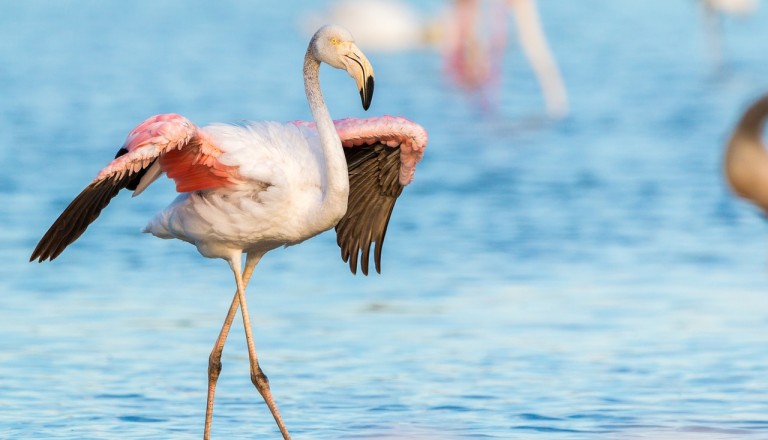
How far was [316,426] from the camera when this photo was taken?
7.01 metres

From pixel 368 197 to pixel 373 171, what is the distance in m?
0.17

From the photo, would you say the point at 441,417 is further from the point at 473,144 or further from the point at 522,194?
the point at 473,144

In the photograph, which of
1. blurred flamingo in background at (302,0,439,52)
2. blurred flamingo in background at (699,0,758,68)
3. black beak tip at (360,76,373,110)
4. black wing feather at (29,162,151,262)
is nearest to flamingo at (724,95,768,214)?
black beak tip at (360,76,373,110)

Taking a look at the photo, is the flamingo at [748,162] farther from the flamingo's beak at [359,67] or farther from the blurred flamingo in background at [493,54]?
the blurred flamingo in background at [493,54]

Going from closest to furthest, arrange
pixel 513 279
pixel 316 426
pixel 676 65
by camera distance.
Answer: pixel 316 426 < pixel 513 279 < pixel 676 65

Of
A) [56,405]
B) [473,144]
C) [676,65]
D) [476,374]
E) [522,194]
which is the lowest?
[56,405]

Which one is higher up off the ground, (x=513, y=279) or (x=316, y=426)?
(x=513, y=279)

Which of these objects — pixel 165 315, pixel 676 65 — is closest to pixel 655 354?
pixel 165 315

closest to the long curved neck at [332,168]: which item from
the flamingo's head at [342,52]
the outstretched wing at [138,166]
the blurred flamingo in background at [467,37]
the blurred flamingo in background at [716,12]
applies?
the flamingo's head at [342,52]

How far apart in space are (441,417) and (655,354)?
157 cm

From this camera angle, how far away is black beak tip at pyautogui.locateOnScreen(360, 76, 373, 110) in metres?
6.10

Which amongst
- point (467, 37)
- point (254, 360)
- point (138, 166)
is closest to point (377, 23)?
point (467, 37)

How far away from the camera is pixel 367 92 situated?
20.3 ft

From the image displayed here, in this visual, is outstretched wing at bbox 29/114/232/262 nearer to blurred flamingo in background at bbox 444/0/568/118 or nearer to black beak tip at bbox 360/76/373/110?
black beak tip at bbox 360/76/373/110
